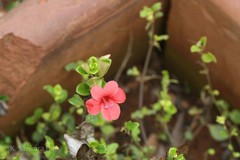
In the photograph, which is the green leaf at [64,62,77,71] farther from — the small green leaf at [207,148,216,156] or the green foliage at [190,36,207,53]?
the small green leaf at [207,148,216,156]

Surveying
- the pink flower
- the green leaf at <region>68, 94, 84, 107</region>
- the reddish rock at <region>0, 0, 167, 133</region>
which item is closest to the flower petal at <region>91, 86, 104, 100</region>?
the pink flower

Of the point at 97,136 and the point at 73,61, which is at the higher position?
the point at 73,61

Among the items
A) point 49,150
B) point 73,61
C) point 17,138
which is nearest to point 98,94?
point 49,150

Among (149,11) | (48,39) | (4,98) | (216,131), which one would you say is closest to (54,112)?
(4,98)

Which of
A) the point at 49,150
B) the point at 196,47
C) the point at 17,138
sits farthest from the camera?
the point at 17,138

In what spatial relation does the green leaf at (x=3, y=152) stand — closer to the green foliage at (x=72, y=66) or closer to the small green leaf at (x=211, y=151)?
the green foliage at (x=72, y=66)

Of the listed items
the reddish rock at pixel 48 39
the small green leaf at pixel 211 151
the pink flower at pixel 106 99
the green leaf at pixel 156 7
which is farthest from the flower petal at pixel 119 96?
the small green leaf at pixel 211 151

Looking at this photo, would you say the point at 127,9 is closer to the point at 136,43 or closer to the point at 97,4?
the point at 97,4
